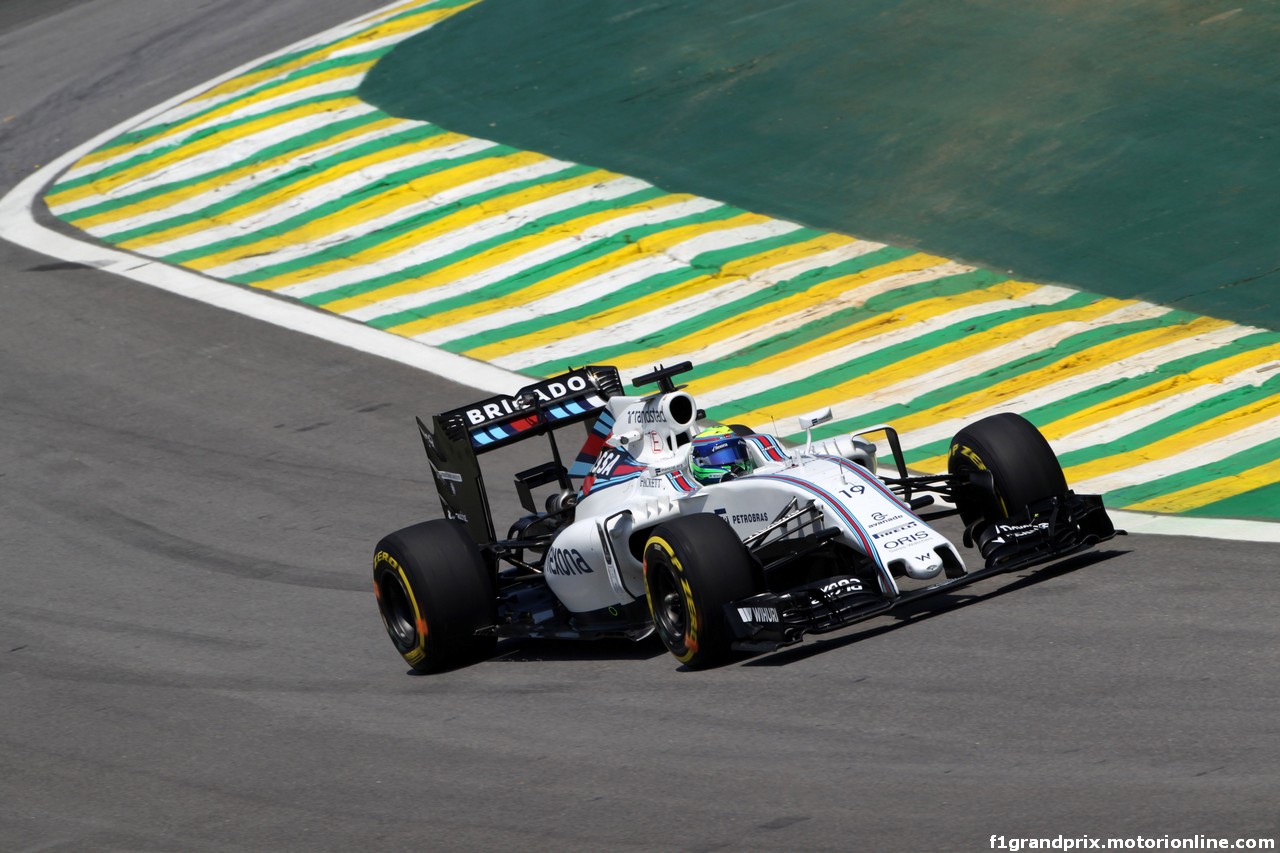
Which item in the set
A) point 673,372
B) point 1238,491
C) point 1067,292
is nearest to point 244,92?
point 1067,292

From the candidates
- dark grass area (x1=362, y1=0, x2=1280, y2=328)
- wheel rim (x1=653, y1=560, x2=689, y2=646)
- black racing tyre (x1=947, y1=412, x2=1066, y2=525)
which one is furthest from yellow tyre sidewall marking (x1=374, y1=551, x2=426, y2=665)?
dark grass area (x1=362, y1=0, x2=1280, y2=328)

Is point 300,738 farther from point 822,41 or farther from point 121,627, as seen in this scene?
point 822,41

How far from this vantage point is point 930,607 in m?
9.95

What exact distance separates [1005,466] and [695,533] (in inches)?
79.0

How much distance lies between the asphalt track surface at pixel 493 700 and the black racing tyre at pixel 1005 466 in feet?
1.55

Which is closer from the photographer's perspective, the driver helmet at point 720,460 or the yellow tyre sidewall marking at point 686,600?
the yellow tyre sidewall marking at point 686,600

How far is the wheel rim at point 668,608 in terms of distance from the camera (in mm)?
9469

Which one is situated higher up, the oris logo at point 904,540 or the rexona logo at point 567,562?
the rexona logo at point 567,562

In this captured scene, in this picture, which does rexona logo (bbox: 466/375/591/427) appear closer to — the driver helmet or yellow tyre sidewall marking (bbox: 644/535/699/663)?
the driver helmet

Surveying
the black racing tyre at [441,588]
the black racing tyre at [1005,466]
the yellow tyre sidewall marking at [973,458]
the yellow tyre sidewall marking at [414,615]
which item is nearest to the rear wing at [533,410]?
the black racing tyre at [441,588]

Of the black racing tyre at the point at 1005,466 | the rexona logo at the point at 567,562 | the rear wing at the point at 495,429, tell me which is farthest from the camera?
the rear wing at the point at 495,429

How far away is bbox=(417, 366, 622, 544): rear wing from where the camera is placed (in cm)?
1126

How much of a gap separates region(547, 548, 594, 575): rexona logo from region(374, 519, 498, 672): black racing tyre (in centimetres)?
41

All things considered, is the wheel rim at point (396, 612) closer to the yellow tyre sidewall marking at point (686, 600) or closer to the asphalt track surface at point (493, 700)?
the asphalt track surface at point (493, 700)
